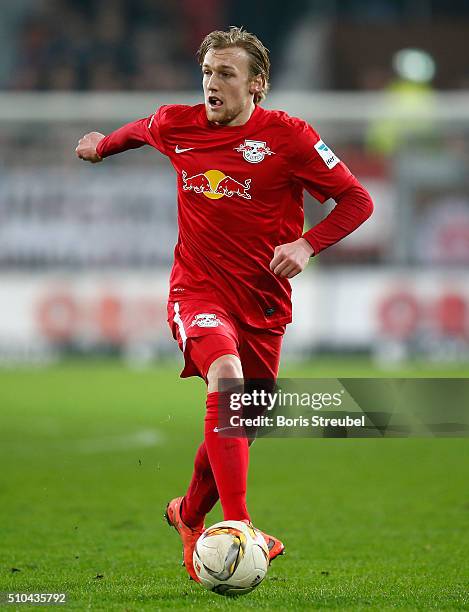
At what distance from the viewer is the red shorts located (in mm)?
4488

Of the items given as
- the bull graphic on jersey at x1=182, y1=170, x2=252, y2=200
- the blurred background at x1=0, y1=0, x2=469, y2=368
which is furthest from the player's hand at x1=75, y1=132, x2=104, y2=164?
the blurred background at x1=0, y1=0, x2=469, y2=368

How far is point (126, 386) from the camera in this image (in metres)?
14.1

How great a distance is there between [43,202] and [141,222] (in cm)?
157

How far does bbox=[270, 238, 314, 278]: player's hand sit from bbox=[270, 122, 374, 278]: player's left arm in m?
0.11

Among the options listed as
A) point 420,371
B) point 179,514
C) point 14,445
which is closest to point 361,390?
point 179,514

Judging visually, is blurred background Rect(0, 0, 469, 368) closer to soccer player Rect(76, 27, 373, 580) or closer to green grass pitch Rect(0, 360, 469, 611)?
green grass pitch Rect(0, 360, 469, 611)

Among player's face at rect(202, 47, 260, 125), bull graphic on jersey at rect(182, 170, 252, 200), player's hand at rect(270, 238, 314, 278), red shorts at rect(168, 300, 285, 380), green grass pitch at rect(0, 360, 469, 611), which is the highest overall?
player's face at rect(202, 47, 260, 125)

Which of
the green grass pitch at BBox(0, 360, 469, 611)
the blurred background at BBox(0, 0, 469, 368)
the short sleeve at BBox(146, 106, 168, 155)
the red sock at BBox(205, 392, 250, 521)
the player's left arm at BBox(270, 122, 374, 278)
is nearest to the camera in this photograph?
the red sock at BBox(205, 392, 250, 521)

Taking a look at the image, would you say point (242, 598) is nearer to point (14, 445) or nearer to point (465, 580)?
point (465, 580)

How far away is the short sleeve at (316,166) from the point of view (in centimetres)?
475

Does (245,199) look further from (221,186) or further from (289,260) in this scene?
(289,260)

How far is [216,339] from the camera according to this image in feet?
14.7

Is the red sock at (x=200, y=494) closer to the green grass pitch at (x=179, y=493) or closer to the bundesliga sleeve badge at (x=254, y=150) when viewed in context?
the green grass pitch at (x=179, y=493)

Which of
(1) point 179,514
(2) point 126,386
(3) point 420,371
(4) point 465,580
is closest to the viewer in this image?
(4) point 465,580
